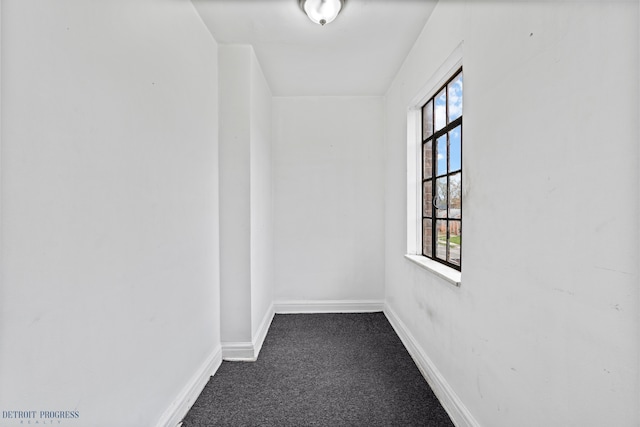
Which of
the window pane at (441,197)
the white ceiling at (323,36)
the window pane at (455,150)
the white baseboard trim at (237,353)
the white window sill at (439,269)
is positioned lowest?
the white baseboard trim at (237,353)

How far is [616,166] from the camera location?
81 cm

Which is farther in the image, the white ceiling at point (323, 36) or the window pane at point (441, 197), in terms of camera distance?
the window pane at point (441, 197)

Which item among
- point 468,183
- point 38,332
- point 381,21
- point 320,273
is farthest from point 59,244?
point 320,273

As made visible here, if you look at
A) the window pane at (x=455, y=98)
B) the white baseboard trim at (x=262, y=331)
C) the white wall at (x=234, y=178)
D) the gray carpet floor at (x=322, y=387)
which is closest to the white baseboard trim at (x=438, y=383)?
the gray carpet floor at (x=322, y=387)

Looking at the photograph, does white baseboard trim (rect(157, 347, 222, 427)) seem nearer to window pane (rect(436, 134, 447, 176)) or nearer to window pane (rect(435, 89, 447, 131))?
window pane (rect(436, 134, 447, 176))

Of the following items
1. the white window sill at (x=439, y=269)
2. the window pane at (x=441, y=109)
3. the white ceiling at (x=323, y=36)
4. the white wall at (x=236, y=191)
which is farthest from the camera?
the white wall at (x=236, y=191)

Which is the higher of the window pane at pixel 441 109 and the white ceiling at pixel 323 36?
the white ceiling at pixel 323 36

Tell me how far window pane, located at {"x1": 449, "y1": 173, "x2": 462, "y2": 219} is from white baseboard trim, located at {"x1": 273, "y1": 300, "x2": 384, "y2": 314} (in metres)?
1.84

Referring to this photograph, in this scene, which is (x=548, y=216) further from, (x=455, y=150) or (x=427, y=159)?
(x=427, y=159)

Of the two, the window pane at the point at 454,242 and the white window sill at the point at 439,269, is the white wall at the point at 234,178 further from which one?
the window pane at the point at 454,242

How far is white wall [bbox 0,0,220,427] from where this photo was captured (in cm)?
88

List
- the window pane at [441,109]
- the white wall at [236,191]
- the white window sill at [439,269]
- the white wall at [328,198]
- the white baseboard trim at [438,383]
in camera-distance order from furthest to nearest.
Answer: the white wall at [328,198] → the white wall at [236,191] → the window pane at [441,109] → the white window sill at [439,269] → the white baseboard trim at [438,383]

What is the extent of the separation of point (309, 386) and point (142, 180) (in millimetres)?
1669

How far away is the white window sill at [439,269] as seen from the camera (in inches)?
70.3
